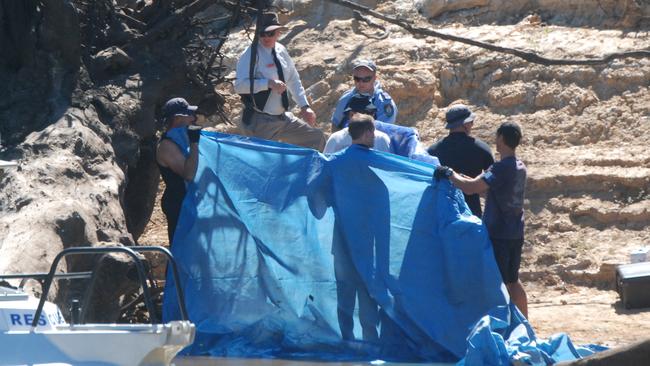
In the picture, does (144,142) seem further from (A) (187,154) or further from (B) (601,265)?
(B) (601,265)

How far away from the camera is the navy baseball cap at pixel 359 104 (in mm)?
10680

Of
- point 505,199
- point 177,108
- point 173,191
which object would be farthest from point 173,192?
point 505,199

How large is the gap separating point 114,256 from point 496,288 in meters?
2.55

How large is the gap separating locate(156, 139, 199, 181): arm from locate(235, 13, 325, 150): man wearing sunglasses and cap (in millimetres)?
1687

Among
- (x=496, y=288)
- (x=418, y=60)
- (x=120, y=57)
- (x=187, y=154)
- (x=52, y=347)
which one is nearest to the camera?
(x=52, y=347)

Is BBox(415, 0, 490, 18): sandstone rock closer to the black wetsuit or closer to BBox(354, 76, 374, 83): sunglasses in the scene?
BBox(354, 76, 374, 83): sunglasses

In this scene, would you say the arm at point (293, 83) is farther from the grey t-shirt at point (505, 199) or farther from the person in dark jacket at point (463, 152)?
the grey t-shirt at point (505, 199)

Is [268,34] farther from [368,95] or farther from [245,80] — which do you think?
[368,95]

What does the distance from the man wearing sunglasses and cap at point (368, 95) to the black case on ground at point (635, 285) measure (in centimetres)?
227

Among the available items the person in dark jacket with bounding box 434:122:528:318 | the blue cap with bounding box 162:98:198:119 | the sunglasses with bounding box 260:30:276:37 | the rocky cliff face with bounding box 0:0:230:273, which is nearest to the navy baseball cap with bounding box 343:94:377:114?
the sunglasses with bounding box 260:30:276:37

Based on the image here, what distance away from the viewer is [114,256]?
9180 millimetres

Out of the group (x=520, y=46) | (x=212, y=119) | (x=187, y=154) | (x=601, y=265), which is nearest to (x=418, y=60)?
(x=520, y=46)

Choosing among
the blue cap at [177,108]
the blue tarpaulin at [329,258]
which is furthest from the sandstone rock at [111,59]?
the blue tarpaulin at [329,258]

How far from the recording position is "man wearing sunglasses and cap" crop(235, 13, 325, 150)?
447 inches
